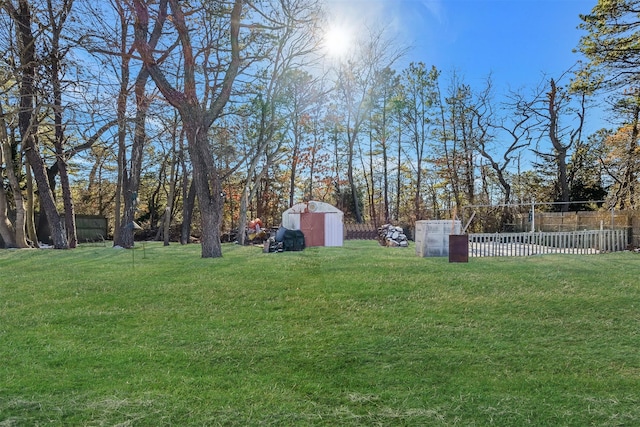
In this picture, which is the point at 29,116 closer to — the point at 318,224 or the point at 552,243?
the point at 318,224

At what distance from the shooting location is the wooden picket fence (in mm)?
10828

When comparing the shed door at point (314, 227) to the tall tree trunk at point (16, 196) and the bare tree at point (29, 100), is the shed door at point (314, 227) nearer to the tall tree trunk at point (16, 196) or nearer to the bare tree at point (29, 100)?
the bare tree at point (29, 100)

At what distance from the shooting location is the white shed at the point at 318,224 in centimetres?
1588

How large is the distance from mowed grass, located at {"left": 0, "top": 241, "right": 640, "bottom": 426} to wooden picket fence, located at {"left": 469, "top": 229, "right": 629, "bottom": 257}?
526cm

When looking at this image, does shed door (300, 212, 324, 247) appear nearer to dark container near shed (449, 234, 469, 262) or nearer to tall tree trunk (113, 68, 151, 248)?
tall tree trunk (113, 68, 151, 248)

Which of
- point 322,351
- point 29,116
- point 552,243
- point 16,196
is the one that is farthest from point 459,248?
point 16,196

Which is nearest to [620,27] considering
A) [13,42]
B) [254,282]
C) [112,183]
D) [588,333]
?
[588,333]

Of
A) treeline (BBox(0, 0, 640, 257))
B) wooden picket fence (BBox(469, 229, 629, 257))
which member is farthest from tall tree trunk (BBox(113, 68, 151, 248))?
wooden picket fence (BBox(469, 229, 629, 257))

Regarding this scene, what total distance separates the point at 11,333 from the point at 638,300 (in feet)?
20.4

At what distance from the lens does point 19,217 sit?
11.9 metres

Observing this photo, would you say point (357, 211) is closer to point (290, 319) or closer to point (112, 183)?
point (112, 183)

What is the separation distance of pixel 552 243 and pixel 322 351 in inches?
413

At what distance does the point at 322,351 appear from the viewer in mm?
3080

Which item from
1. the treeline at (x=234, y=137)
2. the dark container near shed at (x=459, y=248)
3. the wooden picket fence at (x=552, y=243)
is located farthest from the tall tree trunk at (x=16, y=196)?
the wooden picket fence at (x=552, y=243)
